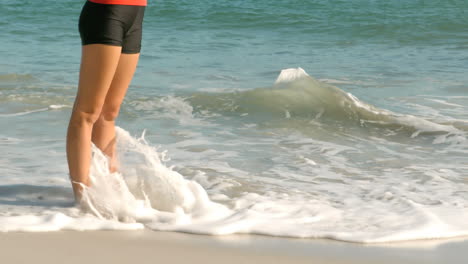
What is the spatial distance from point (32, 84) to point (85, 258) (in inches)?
244

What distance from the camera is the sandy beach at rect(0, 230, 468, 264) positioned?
10.9ft

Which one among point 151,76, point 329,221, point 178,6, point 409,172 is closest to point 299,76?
point 151,76

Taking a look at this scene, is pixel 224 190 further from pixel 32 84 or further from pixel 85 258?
pixel 32 84

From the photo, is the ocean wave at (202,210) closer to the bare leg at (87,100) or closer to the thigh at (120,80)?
the bare leg at (87,100)

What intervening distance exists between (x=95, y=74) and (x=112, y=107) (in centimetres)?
37

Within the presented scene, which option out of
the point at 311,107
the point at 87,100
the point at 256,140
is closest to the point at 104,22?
the point at 87,100

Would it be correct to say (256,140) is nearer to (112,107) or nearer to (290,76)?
(112,107)

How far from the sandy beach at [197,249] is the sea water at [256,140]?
10 cm

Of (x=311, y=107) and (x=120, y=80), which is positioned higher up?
(x=120, y=80)

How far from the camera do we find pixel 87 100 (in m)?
3.73

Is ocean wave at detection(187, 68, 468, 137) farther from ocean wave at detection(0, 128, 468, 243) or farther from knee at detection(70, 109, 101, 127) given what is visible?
knee at detection(70, 109, 101, 127)

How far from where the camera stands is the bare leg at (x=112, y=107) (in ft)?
12.8

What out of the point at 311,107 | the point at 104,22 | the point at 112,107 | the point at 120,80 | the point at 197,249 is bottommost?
the point at 197,249

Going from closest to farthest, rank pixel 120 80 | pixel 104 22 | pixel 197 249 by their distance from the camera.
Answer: pixel 197 249 < pixel 104 22 < pixel 120 80
